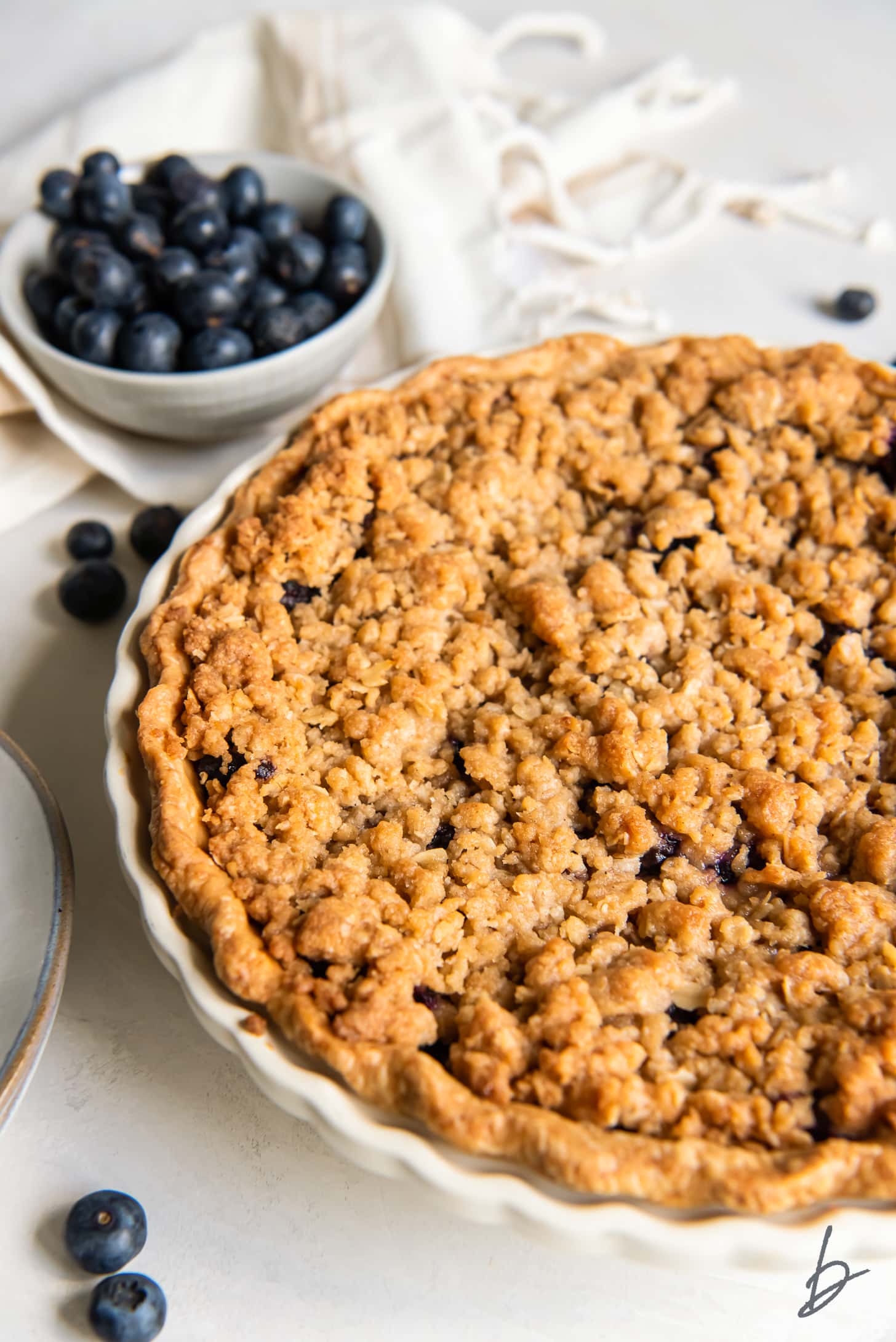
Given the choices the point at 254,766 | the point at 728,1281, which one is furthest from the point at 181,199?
the point at 728,1281

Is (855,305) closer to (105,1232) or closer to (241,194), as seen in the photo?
(241,194)

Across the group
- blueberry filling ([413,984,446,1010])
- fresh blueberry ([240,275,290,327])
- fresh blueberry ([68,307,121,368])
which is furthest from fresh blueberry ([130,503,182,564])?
blueberry filling ([413,984,446,1010])

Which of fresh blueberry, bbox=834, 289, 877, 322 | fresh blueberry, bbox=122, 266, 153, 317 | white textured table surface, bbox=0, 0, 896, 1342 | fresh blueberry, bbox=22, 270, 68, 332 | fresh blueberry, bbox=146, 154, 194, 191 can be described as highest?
fresh blueberry, bbox=146, 154, 194, 191

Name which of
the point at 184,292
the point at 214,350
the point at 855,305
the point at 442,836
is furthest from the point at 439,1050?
the point at 855,305

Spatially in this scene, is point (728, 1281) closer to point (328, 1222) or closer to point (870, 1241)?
point (870, 1241)

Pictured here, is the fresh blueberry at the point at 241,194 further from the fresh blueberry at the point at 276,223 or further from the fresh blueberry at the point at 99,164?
the fresh blueberry at the point at 99,164

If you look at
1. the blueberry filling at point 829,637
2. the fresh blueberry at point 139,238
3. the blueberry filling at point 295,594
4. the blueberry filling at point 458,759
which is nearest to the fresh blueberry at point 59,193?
the fresh blueberry at point 139,238

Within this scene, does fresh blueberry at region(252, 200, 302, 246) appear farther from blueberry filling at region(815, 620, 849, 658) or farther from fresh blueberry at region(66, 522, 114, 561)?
blueberry filling at region(815, 620, 849, 658)
